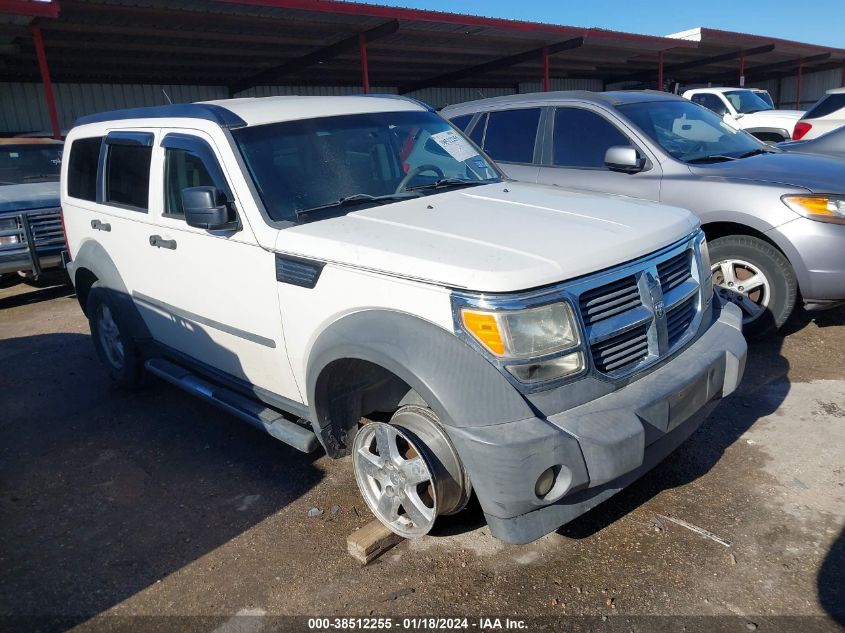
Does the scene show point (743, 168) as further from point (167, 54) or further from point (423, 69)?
point (423, 69)

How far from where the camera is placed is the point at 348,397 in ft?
10.9

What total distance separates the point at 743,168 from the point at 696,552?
3415 millimetres

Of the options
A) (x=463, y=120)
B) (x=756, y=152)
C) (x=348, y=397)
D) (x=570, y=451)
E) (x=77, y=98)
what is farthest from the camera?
(x=77, y=98)

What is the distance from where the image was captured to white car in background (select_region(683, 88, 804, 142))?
44.7 ft

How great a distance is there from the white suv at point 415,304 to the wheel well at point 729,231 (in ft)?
5.91

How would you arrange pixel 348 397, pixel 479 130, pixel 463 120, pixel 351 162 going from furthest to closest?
pixel 463 120 < pixel 479 130 < pixel 351 162 < pixel 348 397

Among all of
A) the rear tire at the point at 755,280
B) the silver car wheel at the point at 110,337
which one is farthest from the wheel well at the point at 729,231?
the silver car wheel at the point at 110,337

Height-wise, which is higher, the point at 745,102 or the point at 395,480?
the point at 745,102

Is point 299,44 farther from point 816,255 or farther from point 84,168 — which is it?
point 816,255

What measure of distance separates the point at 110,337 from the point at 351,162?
273 centimetres

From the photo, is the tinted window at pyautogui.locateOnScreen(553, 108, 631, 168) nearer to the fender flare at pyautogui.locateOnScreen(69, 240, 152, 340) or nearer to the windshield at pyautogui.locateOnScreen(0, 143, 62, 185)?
the fender flare at pyautogui.locateOnScreen(69, 240, 152, 340)

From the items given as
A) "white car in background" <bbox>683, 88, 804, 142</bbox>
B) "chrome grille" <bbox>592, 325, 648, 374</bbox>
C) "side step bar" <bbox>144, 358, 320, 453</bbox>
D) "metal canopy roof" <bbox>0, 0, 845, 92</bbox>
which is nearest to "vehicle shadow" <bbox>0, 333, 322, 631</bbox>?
"side step bar" <bbox>144, 358, 320, 453</bbox>

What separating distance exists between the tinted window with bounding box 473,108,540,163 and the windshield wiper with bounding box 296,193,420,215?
2930 millimetres

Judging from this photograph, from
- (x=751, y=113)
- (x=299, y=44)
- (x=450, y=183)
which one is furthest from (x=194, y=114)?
(x=751, y=113)
